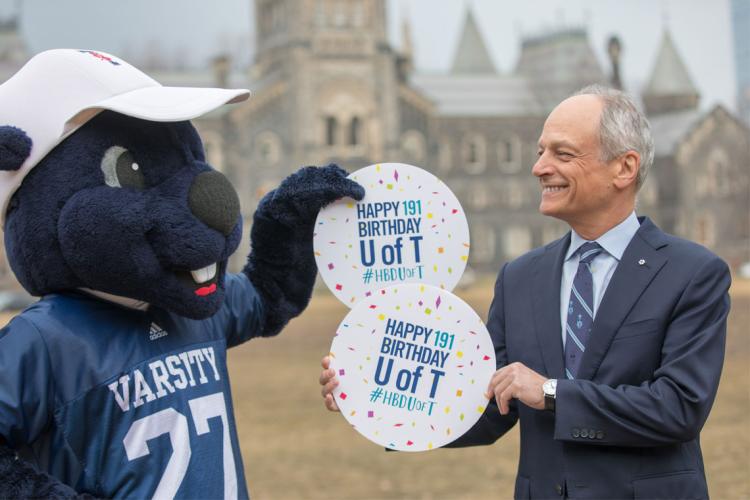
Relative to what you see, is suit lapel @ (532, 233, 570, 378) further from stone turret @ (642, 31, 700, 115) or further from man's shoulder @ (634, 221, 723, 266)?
stone turret @ (642, 31, 700, 115)

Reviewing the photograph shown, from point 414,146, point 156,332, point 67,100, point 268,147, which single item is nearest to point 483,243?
point 414,146

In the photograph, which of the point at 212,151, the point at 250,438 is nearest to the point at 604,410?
the point at 250,438

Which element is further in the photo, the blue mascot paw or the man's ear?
the blue mascot paw

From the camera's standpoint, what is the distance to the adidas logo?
8.63ft

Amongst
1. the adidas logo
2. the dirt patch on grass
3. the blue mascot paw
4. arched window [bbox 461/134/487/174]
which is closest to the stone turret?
arched window [bbox 461/134/487/174]

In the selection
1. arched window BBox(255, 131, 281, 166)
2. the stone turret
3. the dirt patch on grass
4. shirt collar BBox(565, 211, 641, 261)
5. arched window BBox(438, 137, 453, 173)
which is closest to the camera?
shirt collar BBox(565, 211, 641, 261)

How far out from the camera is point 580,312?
254 cm

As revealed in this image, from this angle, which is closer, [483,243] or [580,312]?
[580,312]

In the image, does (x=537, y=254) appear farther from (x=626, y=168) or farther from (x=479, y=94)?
(x=479, y=94)

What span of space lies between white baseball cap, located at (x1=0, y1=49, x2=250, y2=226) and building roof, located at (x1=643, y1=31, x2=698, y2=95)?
50.6 meters

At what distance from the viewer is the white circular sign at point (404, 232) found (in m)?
2.86

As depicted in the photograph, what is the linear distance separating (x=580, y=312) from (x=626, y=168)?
395 millimetres

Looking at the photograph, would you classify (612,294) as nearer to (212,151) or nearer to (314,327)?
(314,327)

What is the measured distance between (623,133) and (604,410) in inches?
27.9
